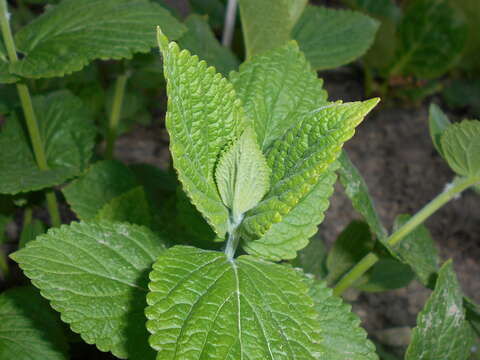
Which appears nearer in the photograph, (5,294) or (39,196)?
(5,294)

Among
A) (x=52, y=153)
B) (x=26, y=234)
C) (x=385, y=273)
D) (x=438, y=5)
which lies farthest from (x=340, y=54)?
(x=438, y=5)

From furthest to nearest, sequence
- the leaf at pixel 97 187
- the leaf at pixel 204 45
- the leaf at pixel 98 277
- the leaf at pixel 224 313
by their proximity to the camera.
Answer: the leaf at pixel 204 45 → the leaf at pixel 97 187 → the leaf at pixel 98 277 → the leaf at pixel 224 313

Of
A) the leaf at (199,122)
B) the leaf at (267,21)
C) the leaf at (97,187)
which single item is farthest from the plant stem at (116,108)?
the leaf at (199,122)

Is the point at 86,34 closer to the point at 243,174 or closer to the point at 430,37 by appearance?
the point at 243,174

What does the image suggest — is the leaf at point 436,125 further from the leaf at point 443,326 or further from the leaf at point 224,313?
the leaf at point 224,313

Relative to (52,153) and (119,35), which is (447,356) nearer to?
(119,35)

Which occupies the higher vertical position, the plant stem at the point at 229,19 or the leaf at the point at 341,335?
the plant stem at the point at 229,19
